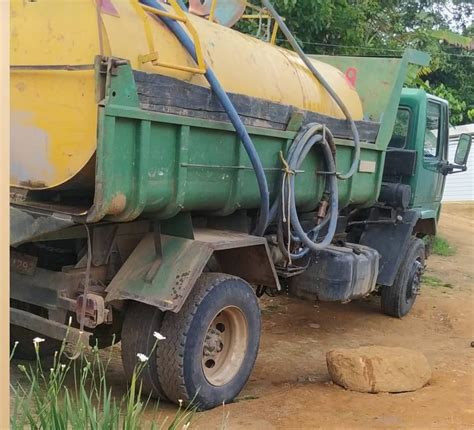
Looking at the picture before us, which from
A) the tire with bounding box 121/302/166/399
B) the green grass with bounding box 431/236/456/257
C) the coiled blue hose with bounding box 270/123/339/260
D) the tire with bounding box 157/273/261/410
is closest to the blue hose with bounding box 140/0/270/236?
the coiled blue hose with bounding box 270/123/339/260

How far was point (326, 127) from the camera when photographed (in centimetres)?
514

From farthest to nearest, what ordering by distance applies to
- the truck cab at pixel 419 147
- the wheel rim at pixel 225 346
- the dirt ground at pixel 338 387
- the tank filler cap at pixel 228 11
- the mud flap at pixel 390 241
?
1. the truck cab at pixel 419 147
2. the mud flap at pixel 390 241
3. the tank filler cap at pixel 228 11
4. the wheel rim at pixel 225 346
5. the dirt ground at pixel 338 387

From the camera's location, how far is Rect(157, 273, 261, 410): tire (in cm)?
399

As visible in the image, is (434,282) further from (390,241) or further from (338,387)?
(338,387)

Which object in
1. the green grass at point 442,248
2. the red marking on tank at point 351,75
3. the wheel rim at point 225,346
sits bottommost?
the green grass at point 442,248

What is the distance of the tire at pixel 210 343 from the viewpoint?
3.99 meters

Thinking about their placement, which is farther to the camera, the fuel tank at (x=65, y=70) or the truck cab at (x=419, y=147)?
the truck cab at (x=419, y=147)

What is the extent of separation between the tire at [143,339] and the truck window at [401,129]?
389 cm

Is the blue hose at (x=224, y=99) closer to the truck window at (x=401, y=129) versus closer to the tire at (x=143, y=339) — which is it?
the tire at (x=143, y=339)

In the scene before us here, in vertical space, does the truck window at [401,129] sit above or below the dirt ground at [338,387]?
above

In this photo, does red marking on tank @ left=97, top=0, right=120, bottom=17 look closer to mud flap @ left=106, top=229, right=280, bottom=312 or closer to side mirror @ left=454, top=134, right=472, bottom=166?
mud flap @ left=106, top=229, right=280, bottom=312

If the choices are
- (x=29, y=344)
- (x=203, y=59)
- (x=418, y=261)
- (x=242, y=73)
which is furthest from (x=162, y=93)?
(x=418, y=261)

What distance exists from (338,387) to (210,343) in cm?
112

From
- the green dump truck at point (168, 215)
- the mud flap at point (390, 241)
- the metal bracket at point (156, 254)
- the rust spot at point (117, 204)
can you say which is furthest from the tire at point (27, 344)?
the mud flap at point (390, 241)
